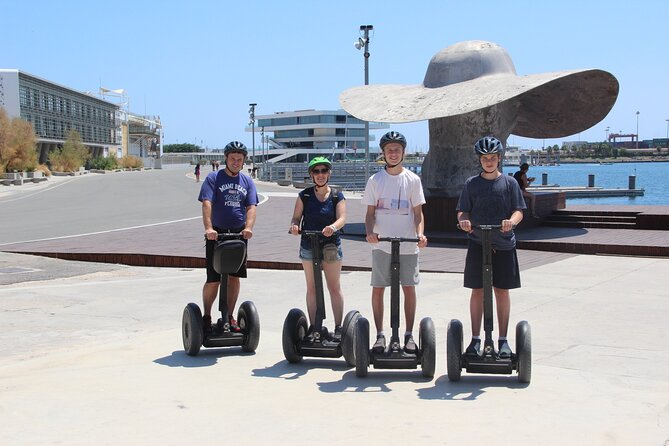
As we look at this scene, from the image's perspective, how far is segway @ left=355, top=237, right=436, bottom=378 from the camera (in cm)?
542

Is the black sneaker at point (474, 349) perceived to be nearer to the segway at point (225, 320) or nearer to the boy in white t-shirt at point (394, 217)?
the boy in white t-shirt at point (394, 217)

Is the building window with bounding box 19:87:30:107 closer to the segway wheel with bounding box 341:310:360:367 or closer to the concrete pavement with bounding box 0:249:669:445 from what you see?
the concrete pavement with bounding box 0:249:669:445

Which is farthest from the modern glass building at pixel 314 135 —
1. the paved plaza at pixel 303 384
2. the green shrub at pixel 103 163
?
the paved plaza at pixel 303 384

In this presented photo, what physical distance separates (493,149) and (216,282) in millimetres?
2506

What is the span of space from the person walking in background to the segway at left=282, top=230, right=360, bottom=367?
0.19 feet

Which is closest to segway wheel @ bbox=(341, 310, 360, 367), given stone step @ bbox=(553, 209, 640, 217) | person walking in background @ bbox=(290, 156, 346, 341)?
person walking in background @ bbox=(290, 156, 346, 341)

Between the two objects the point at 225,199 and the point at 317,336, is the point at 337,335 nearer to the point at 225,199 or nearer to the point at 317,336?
the point at 317,336

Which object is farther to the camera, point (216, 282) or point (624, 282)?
point (624, 282)

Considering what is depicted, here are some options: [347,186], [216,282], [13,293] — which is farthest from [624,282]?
[347,186]

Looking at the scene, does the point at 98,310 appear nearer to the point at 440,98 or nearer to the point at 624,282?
the point at 624,282

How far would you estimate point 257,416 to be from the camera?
4602 mm

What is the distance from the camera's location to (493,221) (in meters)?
5.49

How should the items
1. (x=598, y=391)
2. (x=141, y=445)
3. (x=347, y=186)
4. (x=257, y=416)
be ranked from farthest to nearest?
(x=347, y=186), (x=598, y=391), (x=257, y=416), (x=141, y=445)


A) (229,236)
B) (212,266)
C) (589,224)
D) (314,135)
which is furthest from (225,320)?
(314,135)
